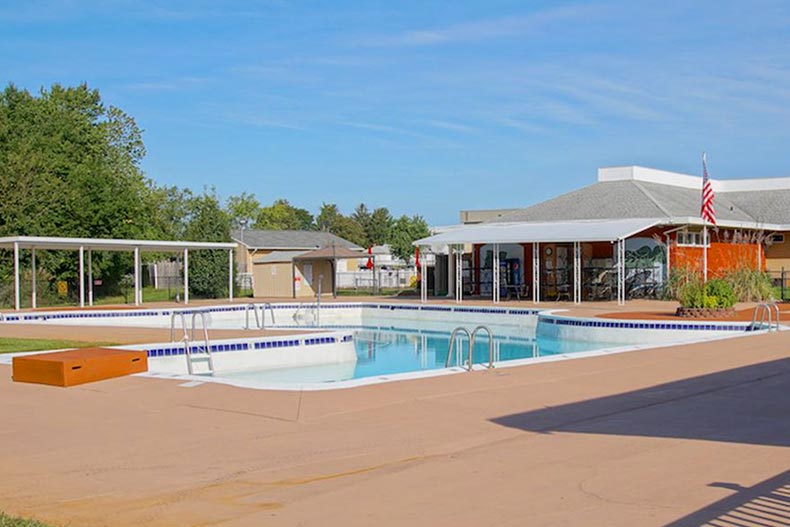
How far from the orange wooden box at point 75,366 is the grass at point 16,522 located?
578 cm

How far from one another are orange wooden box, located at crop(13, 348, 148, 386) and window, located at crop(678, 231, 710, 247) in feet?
73.3

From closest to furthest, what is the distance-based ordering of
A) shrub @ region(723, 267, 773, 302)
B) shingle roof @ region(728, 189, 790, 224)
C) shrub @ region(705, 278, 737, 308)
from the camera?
1. shrub @ region(705, 278, 737, 308)
2. shrub @ region(723, 267, 773, 302)
3. shingle roof @ region(728, 189, 790, 224)

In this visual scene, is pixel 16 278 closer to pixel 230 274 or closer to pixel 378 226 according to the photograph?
pixel 230 274

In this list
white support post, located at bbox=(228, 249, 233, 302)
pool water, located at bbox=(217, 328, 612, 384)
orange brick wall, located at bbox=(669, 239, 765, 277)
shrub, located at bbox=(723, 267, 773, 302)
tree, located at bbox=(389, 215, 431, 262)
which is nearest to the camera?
pool water, located at bbox=(217, 328, 612, 384)

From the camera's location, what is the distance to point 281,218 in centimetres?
9469

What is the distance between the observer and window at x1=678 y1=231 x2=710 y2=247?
30.0 meters

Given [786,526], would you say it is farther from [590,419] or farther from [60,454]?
[60,454]

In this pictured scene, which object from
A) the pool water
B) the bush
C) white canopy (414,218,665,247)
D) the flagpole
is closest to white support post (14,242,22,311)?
the pool water

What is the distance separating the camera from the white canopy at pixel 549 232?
26.5 m

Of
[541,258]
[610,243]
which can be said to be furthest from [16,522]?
[541,258]

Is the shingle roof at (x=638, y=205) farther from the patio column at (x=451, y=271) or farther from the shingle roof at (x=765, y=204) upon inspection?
the patio column at (x=451, y=271)

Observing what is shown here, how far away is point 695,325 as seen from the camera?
60.3 feet

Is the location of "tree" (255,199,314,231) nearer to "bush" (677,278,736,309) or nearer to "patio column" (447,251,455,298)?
"patio column" (447,251,455,298)

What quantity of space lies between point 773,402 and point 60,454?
21.6 ft
